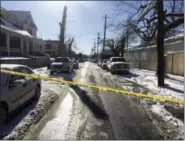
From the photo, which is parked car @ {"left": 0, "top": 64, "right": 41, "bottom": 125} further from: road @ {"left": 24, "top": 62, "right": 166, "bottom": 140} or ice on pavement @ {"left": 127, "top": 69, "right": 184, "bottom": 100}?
ice on pavement @ {"left": 127, "top": 69, "right": 184, "bottom": 100}

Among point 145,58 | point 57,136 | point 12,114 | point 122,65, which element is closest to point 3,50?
point 122,65

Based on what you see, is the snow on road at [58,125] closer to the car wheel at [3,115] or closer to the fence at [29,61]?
the car wheel at [3,115]

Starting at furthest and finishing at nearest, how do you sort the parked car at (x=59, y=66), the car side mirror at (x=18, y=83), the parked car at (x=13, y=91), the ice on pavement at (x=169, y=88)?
the parked car at (x=59, y=66) < the ice on pavement at (x=169, y=88) < the car side mirror at (x=18, y=83) < the parked car at (x=13, y=91)

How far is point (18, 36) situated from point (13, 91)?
2826 cm

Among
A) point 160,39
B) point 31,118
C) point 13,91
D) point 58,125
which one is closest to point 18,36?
point 160,39

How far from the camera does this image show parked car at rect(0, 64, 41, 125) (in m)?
7.13

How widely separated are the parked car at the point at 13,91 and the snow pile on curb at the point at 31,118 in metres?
0.46

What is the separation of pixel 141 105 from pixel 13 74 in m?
4.88

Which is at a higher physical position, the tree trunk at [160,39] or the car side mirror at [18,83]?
the tree trunk at [160,39]

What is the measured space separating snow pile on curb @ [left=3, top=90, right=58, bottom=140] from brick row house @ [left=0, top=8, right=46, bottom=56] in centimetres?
720

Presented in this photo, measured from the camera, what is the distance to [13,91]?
7.75 metres

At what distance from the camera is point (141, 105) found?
10.4 metres

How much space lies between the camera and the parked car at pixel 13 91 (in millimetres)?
7134

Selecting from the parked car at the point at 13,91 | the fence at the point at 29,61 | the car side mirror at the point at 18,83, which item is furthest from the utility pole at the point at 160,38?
the fence at the point at 29,61
